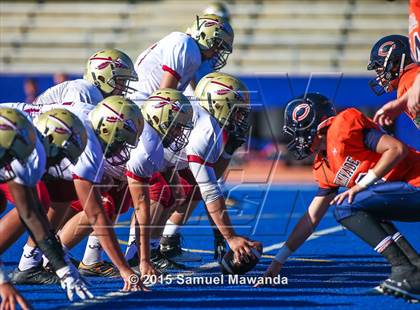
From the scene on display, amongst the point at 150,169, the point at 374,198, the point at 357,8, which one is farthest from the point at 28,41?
the point at 374,198

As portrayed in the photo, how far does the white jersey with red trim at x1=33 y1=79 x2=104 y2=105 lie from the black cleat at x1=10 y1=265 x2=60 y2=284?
4.16ft

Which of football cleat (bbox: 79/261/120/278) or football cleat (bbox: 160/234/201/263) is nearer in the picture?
football cleat (bbox: 79/261/120/278)

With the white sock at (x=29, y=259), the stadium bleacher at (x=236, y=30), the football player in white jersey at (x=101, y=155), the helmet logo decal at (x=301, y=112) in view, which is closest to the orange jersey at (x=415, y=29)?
the helmet logo decal at (x=301, y=112)

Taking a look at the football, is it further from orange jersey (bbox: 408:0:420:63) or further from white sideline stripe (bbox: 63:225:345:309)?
orange jersey (bbox: 408:0:420:63)

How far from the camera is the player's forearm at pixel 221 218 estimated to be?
5.50m

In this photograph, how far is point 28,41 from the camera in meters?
18.2

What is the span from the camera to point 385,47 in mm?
5801

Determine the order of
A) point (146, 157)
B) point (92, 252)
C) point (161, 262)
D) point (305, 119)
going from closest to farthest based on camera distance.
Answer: point (305, 119) → point (146, 157) → point (92, 252) → point (161, 262)

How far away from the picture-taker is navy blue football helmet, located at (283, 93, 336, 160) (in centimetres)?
525

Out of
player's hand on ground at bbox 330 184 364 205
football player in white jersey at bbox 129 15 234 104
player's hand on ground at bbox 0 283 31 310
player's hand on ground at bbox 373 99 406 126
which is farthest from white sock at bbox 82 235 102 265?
player's hand on ground at bbox 373 99 406 126

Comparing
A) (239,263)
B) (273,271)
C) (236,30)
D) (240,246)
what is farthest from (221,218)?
(236,30)

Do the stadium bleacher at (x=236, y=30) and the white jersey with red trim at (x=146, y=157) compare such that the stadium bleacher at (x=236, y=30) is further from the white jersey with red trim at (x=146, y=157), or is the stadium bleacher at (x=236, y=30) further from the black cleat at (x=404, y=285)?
the black cleat at (x=404, y=285)

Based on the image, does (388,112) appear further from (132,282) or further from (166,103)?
(132,282)

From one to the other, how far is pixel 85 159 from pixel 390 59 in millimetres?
2144
